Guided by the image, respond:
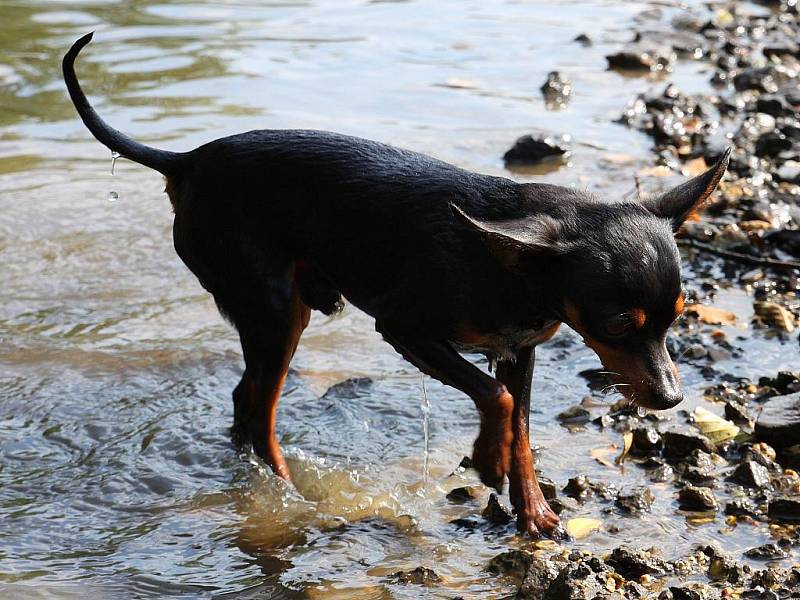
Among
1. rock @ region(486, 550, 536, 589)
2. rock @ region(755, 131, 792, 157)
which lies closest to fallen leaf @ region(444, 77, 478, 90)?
rock @ region(755, 131, 792, 157)

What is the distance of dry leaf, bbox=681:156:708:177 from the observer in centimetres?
888

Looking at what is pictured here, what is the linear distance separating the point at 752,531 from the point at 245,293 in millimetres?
2318

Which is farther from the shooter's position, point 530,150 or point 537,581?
point 530,150

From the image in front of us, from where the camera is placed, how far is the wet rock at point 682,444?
5.26 meters

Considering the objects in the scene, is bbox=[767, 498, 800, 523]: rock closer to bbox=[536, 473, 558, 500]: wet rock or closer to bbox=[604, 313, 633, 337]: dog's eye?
bbox=[536, 473, 558, 500]: wet rock

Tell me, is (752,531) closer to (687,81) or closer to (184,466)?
(184,466)

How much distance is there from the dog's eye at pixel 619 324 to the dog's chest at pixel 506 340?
43cm

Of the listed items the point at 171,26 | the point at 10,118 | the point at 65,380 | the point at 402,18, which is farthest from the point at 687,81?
the point at 65,380

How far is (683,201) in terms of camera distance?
177 inches

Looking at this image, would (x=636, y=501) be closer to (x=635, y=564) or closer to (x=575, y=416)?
(x=635, y=564)

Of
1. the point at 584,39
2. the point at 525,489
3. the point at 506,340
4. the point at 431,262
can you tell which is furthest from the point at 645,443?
the point at 584,39

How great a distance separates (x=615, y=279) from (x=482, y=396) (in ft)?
2.33

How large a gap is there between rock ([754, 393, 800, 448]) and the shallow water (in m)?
0.50

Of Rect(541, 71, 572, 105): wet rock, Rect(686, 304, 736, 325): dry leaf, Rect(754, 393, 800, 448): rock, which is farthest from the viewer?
Rect(541, 71, 572, 105): wet rock
